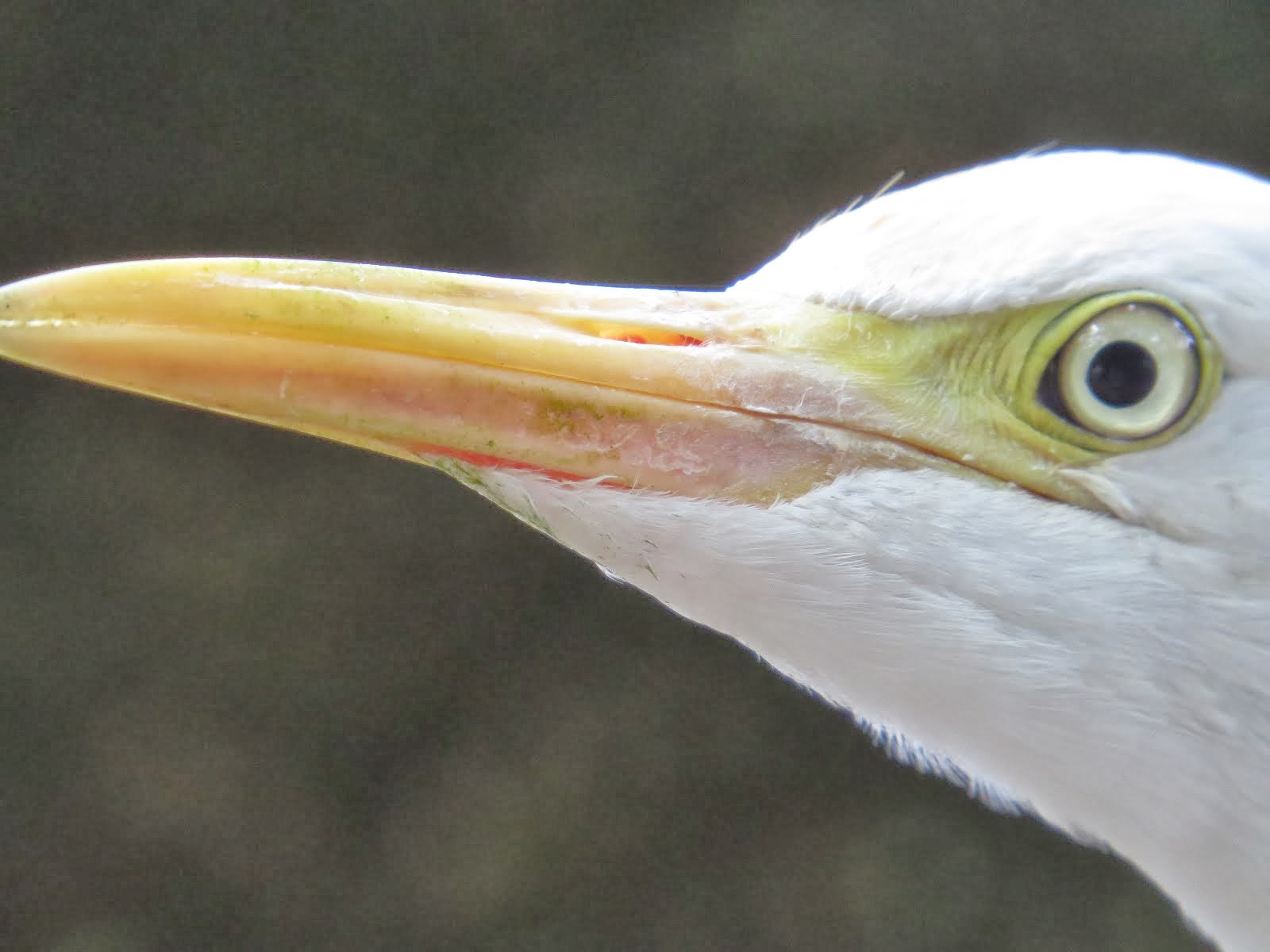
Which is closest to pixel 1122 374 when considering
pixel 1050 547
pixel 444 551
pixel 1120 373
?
pixel 1120 373

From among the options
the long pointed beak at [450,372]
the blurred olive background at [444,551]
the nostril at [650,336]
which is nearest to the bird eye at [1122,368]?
the long pointed beak at [450,372]

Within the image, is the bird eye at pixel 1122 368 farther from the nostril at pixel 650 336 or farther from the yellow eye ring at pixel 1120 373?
the nostril at pixel 650 336

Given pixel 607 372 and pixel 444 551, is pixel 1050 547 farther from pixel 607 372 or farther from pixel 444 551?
pixel 444 551

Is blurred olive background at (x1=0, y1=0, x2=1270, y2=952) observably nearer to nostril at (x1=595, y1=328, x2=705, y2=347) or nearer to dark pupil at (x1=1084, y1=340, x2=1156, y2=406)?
nostril at (x1=595, y1=328, x2=705, y2=347)

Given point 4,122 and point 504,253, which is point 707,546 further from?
point 4,122

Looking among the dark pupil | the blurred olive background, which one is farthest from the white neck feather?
the blurred olive background

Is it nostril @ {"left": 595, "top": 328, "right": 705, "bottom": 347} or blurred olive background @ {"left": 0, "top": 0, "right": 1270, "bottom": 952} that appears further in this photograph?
blurred olive background @ {"left": 0, "top": 0, "right": 1270, "bottom": 952}
